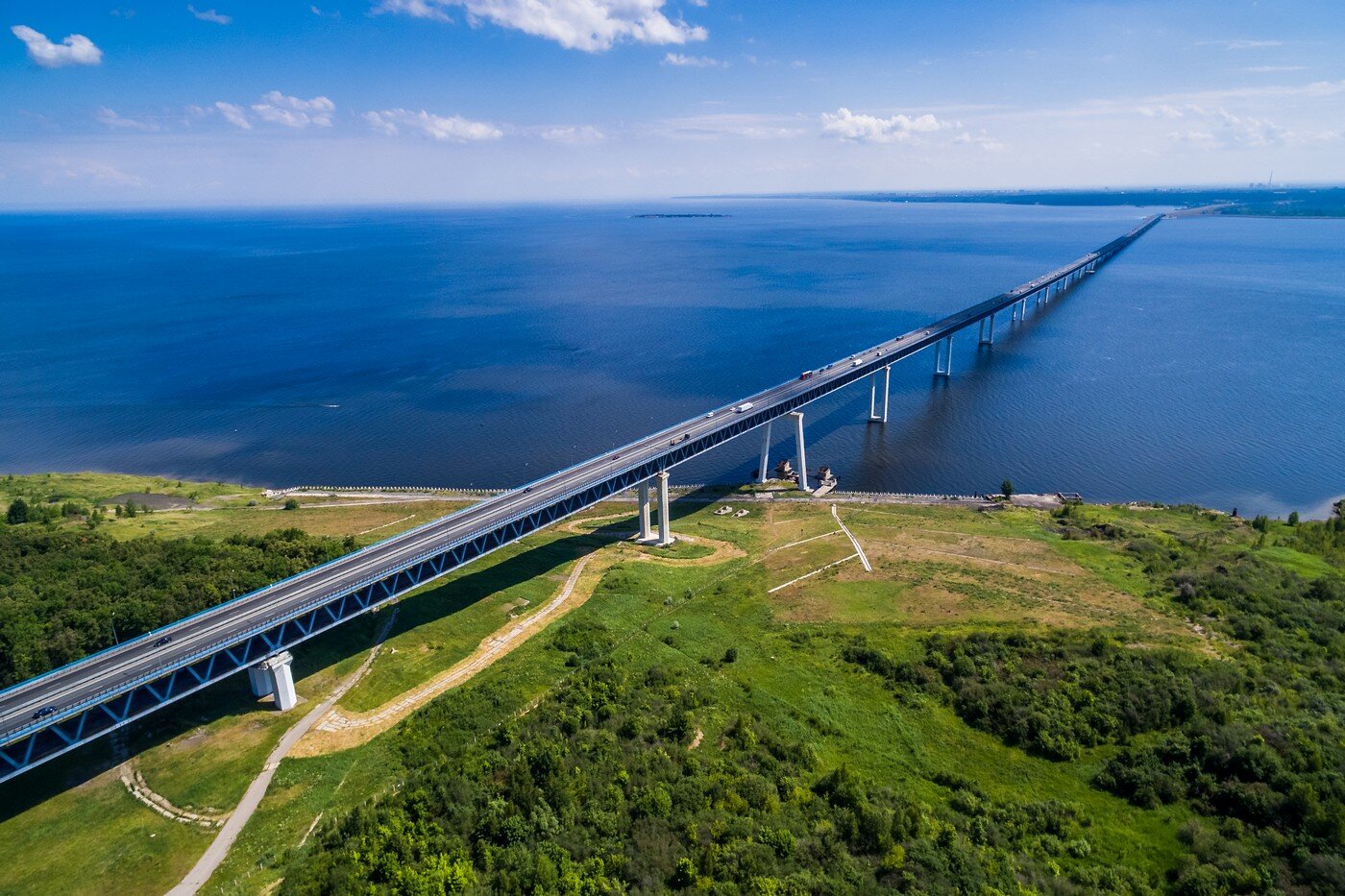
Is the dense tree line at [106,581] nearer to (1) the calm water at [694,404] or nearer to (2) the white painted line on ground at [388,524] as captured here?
(2) the white painted line on ground at [388,524]

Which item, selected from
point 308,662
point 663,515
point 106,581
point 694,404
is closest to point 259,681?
point 308,662

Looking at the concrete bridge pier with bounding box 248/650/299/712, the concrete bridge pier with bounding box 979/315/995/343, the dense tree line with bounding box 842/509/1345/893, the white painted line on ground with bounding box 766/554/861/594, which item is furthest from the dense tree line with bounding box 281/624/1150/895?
the concrete bridge pier with bounding box 979/315/995/343

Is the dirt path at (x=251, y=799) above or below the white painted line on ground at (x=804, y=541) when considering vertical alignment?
below

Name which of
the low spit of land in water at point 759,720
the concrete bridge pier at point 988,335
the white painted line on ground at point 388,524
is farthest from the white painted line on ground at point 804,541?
the concrete bridge pier at point 988,335

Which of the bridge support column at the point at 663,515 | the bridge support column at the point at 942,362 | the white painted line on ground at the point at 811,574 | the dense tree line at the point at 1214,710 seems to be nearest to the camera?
the dense tree line at the point at 1214,710

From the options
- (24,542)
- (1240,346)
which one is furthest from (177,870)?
(1240,346)

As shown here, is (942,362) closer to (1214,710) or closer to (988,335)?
(988,335)

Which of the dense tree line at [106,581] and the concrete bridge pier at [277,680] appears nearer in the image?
the concrete bridge pier at [277,680]
